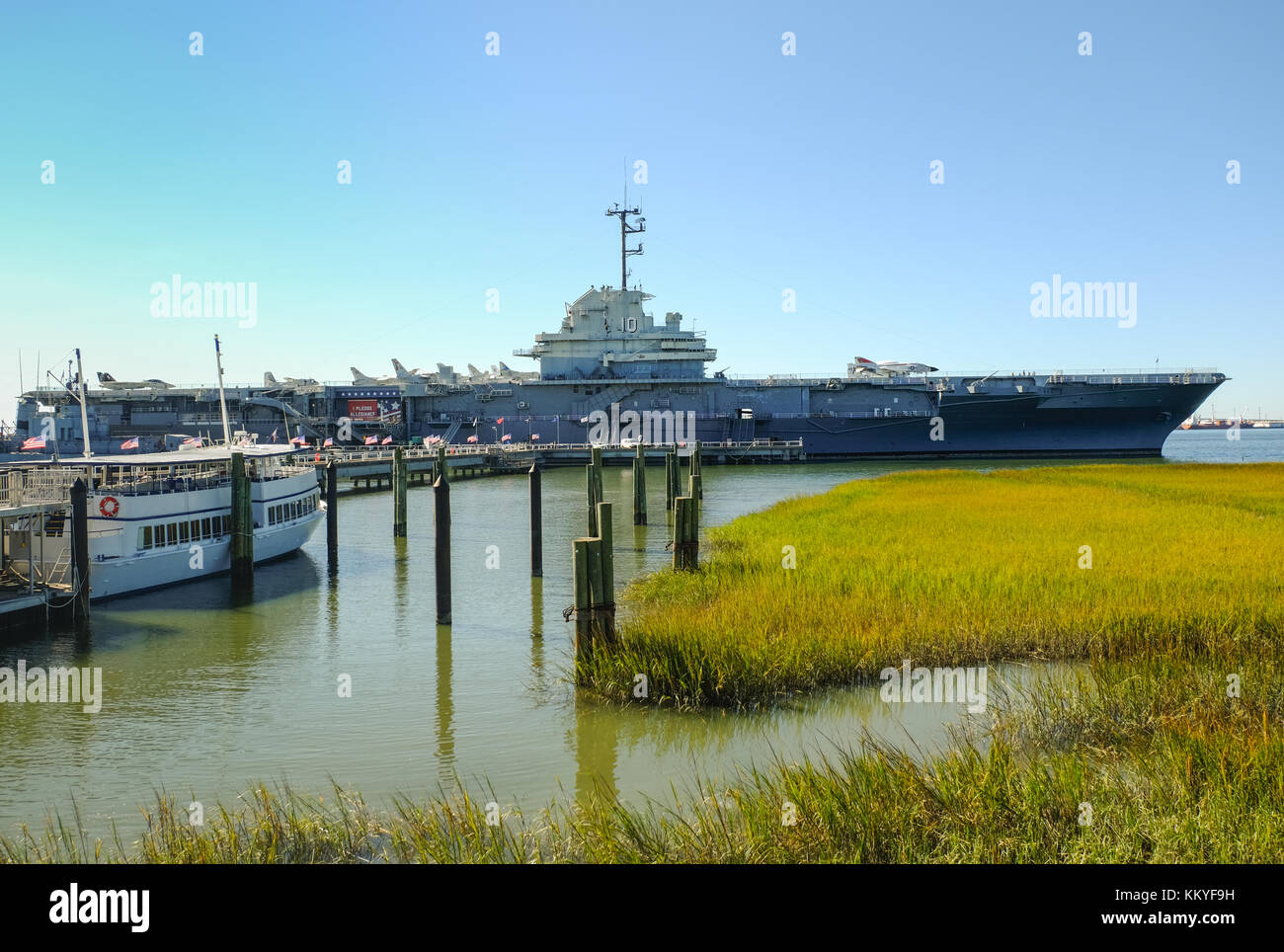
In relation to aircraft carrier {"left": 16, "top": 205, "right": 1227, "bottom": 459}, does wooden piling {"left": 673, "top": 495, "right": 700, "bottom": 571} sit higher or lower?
lower

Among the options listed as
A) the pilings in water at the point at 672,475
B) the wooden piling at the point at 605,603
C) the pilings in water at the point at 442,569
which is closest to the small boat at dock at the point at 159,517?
the pilings in water at the point at 442,569

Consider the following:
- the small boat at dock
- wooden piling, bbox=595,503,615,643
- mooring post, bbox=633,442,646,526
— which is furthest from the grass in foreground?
mooring post, bbox=633,442,646,526

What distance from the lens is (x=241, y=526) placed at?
2136 cm

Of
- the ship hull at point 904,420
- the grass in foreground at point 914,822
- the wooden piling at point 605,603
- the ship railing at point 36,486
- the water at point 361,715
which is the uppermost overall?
the ship hull at point 904,420

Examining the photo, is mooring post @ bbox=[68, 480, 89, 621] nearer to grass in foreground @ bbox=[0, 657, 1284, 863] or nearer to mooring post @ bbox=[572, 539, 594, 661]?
grass in foreground @ bbox=[0, 657, 1284, 863]

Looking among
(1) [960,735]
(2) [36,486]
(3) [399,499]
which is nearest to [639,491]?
(3) [399,499]

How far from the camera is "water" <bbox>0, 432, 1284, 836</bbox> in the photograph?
9125mm

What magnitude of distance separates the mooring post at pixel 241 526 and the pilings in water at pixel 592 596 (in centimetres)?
1260

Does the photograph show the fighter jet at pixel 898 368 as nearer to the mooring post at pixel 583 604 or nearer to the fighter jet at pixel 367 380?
the fighter jet at pixel 367 380

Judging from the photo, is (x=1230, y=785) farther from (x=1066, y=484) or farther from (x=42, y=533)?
(x=1066, y=484)

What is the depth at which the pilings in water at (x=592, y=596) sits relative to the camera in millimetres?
10891

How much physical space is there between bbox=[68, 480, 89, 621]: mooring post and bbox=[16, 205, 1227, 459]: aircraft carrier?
46.4m

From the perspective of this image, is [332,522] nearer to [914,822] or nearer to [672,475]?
[672,475]
